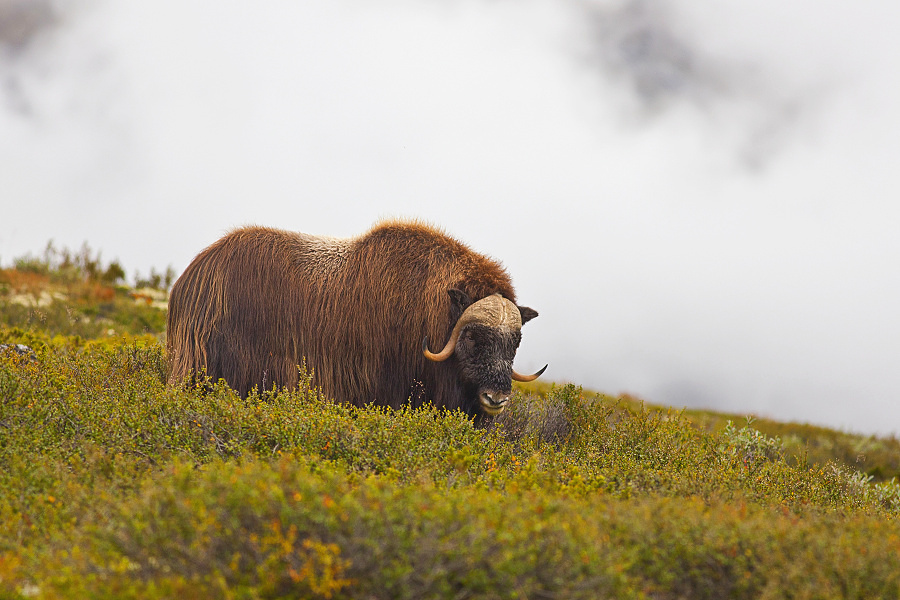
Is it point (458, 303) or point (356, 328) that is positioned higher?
point (458, 303)

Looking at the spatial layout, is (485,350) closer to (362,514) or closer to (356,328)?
(356,328)

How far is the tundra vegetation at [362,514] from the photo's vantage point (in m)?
2.82

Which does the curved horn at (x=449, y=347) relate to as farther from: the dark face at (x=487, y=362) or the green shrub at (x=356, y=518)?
the green shrub at (x=356, y=518)

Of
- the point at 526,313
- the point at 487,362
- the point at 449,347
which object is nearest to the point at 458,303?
the point at 449,347

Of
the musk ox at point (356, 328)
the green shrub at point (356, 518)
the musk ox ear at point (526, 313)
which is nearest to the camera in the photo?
the green shrub at point (356, 518)

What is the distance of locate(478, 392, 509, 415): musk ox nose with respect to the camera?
6.27m

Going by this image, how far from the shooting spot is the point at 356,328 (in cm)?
652

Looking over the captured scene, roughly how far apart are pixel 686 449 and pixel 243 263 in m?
4.52

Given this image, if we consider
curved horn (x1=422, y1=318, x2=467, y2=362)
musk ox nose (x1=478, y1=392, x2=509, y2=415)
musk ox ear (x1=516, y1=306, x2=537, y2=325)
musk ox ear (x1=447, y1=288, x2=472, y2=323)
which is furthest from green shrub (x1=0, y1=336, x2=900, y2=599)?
musk ox ear (x1=516, y1=306, x2=537, y2=325)

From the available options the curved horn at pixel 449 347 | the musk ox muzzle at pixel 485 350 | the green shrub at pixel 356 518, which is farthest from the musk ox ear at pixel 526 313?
the green shrub at pixel 356 518

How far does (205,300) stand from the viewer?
6.60 metres

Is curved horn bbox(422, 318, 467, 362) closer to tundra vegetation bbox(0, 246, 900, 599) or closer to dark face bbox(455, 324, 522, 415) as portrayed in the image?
dark face bbox(455, 324, 522, 415)

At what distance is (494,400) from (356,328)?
1.45 m

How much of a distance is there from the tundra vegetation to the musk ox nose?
57 centimetres
